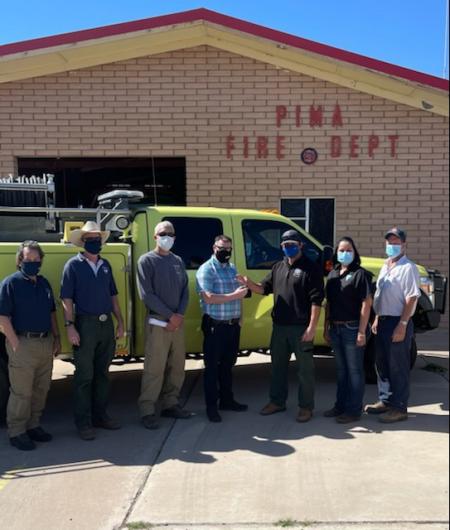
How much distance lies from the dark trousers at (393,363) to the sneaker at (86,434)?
277cm

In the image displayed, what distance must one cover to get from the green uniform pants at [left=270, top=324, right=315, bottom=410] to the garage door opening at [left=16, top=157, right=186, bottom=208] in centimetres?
540

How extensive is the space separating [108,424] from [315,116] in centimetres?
659

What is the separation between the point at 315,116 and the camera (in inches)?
366

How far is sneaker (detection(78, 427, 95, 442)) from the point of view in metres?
4.68

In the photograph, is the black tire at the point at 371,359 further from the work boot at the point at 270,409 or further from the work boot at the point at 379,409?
the work boot at the point at 270,409

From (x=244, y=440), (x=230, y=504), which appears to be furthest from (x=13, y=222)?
(x=230, y=504)

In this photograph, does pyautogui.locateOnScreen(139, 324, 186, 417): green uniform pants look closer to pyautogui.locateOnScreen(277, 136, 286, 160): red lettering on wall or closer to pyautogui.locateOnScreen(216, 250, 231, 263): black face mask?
pyautogui.locateOnScreen(216, 250, 231, 263): black face mask

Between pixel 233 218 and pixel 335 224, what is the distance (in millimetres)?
4215

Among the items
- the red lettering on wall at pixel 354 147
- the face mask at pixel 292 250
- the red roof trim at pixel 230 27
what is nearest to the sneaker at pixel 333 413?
the face mask at pixel 292 250

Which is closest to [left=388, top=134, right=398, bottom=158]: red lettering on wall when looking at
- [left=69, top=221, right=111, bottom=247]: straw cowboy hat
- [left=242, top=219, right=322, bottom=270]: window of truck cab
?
[left=242, top=219, right=322, bottom=270]: window of truck cab

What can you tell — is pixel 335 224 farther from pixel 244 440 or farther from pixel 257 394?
pixel 244 440

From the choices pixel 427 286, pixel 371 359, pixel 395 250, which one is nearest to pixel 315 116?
pixel 427 286

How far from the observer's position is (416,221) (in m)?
9.38

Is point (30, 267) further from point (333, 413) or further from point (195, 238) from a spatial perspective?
point (333, 413)
